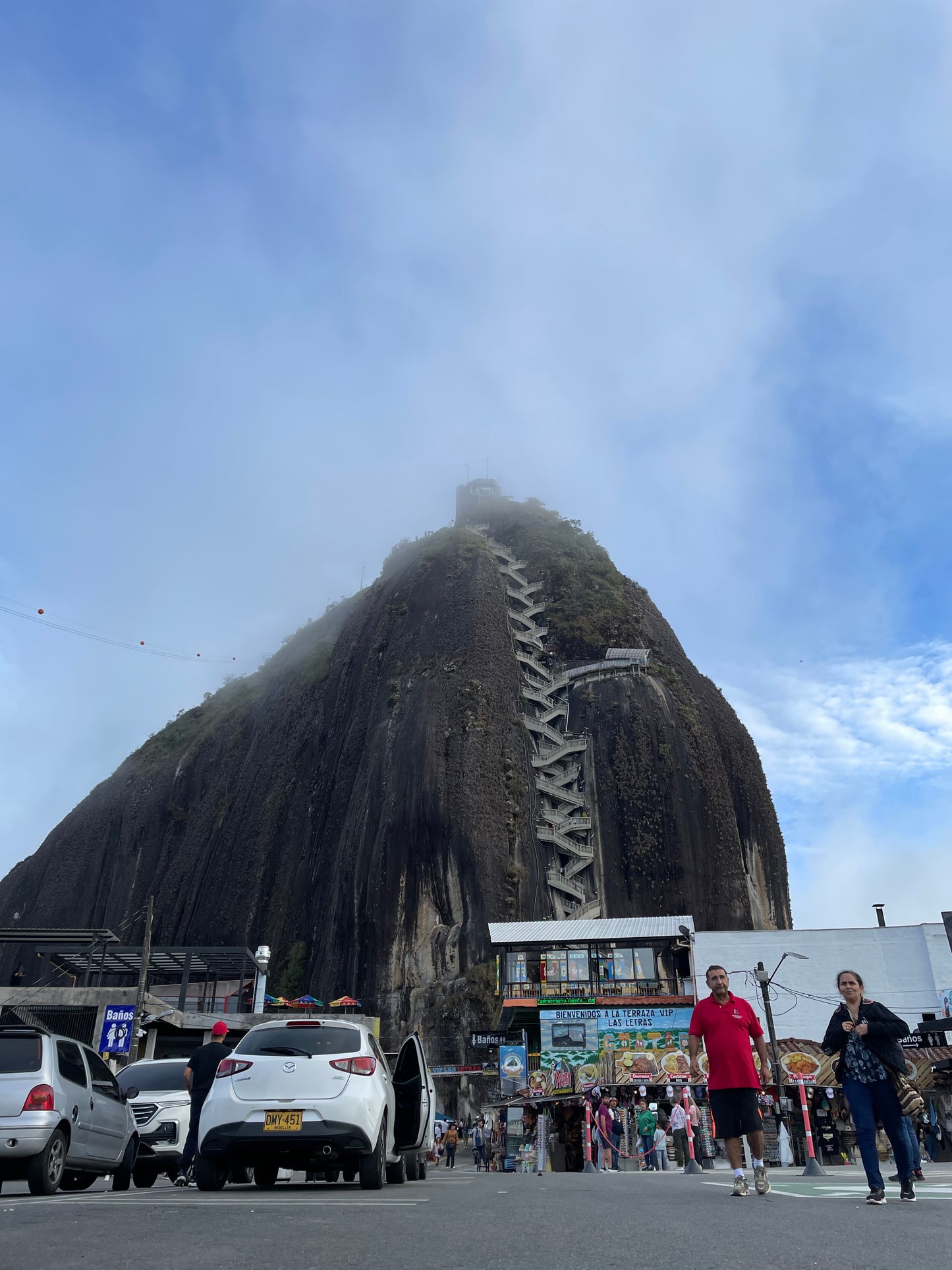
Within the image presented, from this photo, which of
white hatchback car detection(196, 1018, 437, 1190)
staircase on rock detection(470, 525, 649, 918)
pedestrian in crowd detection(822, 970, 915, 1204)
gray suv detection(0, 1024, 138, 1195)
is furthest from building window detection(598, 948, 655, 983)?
pedestrian in crowd detection(822, 970, 915, 1204)

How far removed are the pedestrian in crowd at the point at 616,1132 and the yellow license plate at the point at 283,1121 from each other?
19.9 meters

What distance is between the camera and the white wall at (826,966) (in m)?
35.9

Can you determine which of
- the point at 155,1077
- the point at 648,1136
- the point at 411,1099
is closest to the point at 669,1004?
the point at 648,1136

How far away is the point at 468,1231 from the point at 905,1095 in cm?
364

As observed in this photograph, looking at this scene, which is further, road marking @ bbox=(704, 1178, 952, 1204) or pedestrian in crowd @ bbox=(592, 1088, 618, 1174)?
pedestrian in crowd @ bbox=(592, 1088, 618, 1174)

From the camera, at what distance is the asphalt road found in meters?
4.27

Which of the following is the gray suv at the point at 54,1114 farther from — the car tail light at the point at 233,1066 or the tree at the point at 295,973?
the tree at the point at 295,973

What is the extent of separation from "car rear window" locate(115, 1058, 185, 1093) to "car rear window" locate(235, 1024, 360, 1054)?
219 inches

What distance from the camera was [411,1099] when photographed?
1152 cm

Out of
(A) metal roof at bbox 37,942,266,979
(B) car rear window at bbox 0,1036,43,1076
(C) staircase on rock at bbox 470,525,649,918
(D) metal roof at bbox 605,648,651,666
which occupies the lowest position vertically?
(B) car rear window at bbox 0,1036,43,1076

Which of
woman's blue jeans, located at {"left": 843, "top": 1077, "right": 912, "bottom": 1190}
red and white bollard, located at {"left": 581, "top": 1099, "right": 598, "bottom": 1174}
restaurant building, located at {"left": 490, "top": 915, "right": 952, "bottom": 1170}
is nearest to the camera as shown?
woman's blue jeans, located at {"left": 843, "top": 1077, "right": 912, "bottom": 1190}

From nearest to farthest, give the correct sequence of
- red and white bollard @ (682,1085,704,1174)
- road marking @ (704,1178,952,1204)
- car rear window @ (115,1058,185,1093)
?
road marking @ (704,1178,952,1204) → car rear window @ (115,1058,185,1093) → red and white bollard @ (682,1085,704,1174)

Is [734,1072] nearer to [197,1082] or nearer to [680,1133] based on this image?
[197,1082]

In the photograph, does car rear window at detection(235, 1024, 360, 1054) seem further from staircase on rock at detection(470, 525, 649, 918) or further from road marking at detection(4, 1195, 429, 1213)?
staircase on rock at detection(470, 525, 649, 918)
